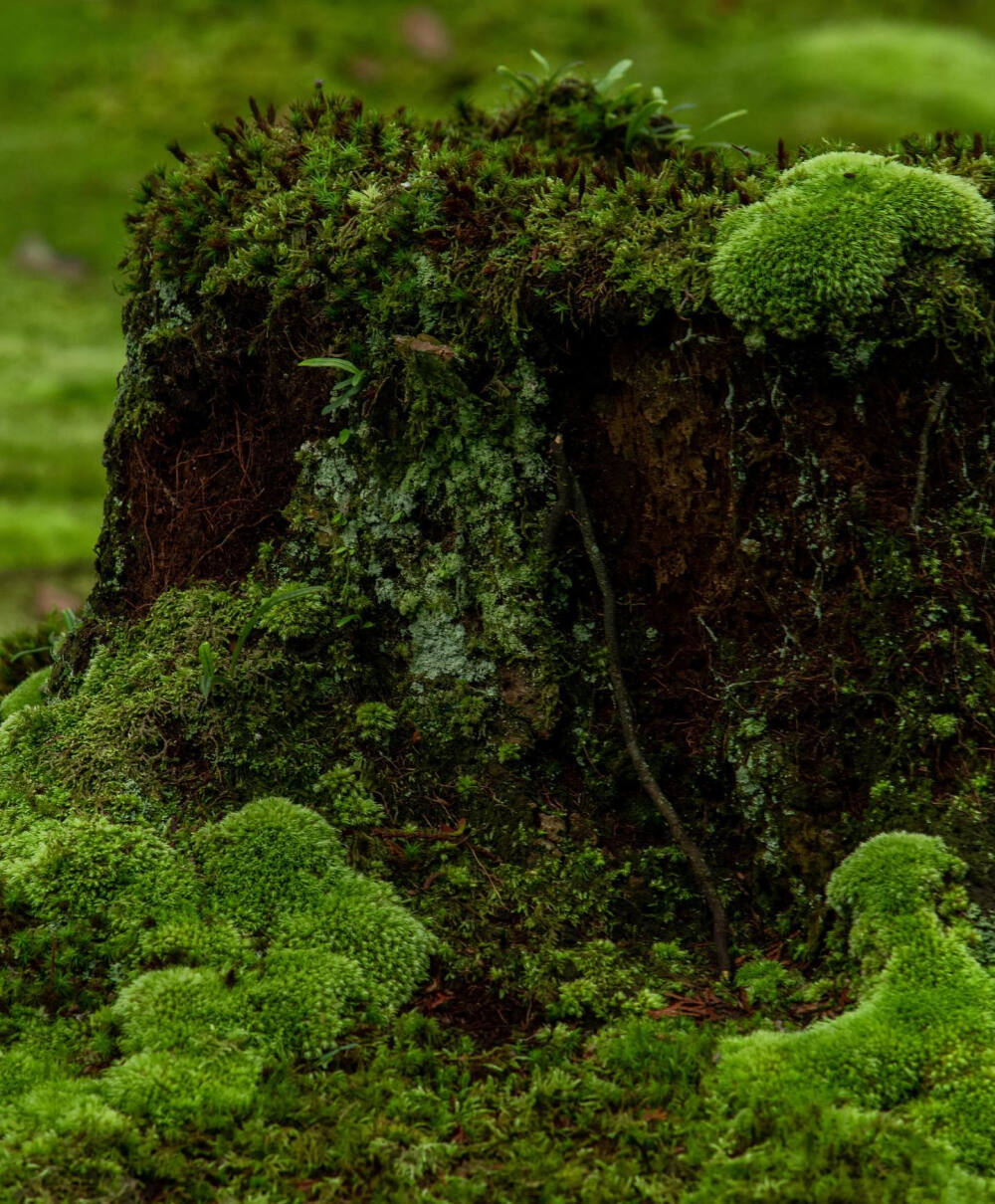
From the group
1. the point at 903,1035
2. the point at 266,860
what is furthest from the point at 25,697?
the point at 903,1035

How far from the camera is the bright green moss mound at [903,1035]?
3518 mm

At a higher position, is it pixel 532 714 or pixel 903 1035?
pixel 532 714

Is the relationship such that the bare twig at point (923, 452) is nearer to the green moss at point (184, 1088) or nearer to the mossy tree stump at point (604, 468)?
the mossy tree stump at point (604, 468)

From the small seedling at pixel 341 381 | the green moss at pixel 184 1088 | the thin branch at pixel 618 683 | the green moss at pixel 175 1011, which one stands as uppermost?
the small seedling at pixel 341 381

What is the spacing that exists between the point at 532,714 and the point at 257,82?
28.0 m

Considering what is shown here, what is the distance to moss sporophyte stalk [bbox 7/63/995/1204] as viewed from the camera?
3.65 meters

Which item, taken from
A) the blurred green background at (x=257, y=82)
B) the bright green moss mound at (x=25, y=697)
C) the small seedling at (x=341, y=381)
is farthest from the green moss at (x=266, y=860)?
the blurred green background at (x=257, y=82)

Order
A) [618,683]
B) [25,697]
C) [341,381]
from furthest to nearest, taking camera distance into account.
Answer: [25,697] < [341,381] < [618,683]

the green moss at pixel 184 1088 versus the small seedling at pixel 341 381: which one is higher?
the small seedling at pixel 341 381

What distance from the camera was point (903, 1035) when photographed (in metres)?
3.70

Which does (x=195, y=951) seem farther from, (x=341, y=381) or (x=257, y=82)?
(x=257, y=82)

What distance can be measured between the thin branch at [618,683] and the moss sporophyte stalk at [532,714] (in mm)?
30

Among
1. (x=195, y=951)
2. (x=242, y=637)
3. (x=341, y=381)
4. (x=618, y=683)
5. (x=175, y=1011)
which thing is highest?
(x=341, y=381)

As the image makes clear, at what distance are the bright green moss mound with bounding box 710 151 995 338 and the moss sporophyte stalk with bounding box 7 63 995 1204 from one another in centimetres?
2
